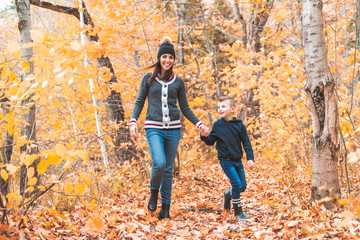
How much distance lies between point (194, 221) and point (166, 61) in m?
2.05

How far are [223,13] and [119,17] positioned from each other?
1299 cm

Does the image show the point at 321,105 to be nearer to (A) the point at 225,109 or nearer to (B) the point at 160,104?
(A) the point at 225,109

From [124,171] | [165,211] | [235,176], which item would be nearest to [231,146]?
[235,176]

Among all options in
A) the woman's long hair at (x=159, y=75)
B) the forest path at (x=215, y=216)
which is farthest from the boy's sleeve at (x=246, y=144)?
the woman's long hair at (x=159, y=75)

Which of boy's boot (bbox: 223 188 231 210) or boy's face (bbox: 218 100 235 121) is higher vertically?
boy's face (bbox: 218 100 235 121)

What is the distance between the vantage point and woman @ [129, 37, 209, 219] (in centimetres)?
354

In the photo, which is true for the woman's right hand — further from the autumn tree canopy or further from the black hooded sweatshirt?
the black hooded sweatshirt

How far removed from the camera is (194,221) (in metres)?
3.71

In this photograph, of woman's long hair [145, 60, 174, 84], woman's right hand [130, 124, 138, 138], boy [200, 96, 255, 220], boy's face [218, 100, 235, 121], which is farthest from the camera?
boy's face [218, 100, 235, 121]

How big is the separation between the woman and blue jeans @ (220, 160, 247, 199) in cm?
60

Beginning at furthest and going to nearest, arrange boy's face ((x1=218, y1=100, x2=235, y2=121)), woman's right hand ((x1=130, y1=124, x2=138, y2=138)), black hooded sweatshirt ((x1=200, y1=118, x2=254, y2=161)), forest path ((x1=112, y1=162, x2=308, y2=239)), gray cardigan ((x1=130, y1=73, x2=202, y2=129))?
boy's face ((x1=218, y1=100, x2=235, y2=121)), black hooded sweatshirt ((x1=200, y1=118, x2=254, y2=161)), gray cardigan ((x1=130, y1=73, x2=202, y2=129)), woman's right hand ((x1=130, y1=124, x2=138, y2=138)), forest path ((x1=112, y1=162, x2=308, y2=239))

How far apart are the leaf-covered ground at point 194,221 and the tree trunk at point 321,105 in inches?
12.1

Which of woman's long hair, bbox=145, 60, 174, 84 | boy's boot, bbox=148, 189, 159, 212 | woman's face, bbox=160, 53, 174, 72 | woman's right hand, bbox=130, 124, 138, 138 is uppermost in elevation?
woman's face, bbox=160, 53, 174, 72

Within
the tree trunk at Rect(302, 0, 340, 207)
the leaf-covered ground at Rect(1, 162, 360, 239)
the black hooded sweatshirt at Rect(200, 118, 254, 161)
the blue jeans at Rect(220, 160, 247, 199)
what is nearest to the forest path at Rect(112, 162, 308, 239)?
the leaf-covered ground at Rect(1, 162, 360, 239)
